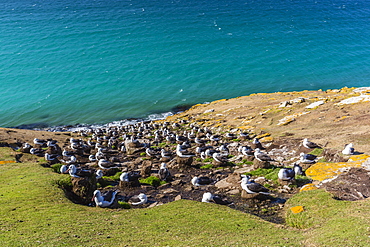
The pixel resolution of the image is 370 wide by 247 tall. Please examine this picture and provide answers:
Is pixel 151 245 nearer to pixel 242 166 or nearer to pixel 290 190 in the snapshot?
pixel 290 190

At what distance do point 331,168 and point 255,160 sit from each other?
4959 mm

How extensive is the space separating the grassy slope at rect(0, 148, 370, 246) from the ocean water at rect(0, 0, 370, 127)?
47737 mm

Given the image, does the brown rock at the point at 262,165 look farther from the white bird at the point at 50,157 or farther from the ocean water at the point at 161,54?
the ocean water at the point at 161,54

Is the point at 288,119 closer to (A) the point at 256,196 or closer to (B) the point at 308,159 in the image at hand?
(B) the point at 308,159

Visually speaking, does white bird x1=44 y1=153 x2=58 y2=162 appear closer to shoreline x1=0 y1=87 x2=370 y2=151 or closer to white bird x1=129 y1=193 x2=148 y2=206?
white bird x1=129 y1=193 x2=148 y2=206

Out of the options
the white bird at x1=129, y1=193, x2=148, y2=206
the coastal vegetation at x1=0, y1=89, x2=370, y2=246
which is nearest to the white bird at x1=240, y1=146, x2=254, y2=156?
the coastal vegetation at x1=0, y1=89, x2=370, y2=246

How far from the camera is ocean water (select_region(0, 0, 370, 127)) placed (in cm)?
6769

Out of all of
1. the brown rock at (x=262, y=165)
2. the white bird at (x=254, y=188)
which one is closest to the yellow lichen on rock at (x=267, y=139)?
the brown rock at (x=262, y=165)

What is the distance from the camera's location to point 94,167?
2494cm

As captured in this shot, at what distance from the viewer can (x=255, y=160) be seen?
19625mm

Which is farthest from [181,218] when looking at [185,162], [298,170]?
[185,162]

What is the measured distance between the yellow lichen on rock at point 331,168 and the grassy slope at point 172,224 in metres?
2.39

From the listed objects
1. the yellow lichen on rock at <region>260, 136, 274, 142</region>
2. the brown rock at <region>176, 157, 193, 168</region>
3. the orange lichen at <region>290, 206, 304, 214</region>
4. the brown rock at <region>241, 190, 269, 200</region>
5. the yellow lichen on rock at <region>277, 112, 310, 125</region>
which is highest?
the orange lichen at <region>290, 206, 304, 214</region>

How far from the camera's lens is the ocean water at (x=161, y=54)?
67688 mm
